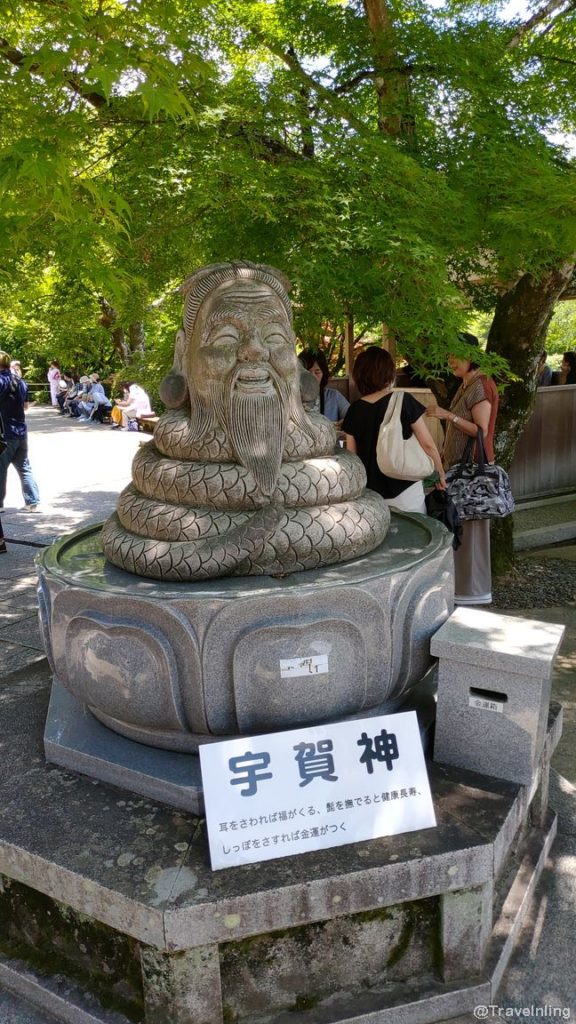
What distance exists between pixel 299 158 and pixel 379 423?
155 centimetres

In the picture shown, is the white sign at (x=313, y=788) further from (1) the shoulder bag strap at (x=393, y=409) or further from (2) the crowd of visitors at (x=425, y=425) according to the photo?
(1) the shoulder bag strap at (x=393, y=409)

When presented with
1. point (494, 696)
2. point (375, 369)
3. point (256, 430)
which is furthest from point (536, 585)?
point (256, 430)

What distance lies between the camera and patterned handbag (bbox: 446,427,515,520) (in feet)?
16.3

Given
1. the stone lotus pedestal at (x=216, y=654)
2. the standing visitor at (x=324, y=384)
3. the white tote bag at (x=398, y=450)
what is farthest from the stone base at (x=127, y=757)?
the standing visitor at (x=324, y=384)

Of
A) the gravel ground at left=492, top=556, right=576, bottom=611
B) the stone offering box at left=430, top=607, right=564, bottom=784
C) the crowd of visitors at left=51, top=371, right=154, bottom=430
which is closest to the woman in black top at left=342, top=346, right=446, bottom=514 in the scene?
the stone offering box at left=430, top=607, right=564, bottom=784

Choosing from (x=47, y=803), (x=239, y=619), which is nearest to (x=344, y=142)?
(x=239, y=619)

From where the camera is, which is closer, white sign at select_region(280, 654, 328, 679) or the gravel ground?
white sign at select_region(280, 654, 328, 679)

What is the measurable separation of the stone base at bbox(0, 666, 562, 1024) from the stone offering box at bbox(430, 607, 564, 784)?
166 mm

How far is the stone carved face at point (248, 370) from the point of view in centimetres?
336

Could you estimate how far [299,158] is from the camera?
4297 millimetres

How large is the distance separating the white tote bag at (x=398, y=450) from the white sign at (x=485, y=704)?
1.73 metres

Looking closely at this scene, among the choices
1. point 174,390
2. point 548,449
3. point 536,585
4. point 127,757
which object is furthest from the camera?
point 548,449

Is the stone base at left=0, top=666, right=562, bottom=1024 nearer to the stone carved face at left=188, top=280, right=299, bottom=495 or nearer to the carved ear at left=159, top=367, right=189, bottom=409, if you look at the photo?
the stone carved face at left=188, top=280, right=299, bottom=495

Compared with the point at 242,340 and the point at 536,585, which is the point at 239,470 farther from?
the point at 536,585
